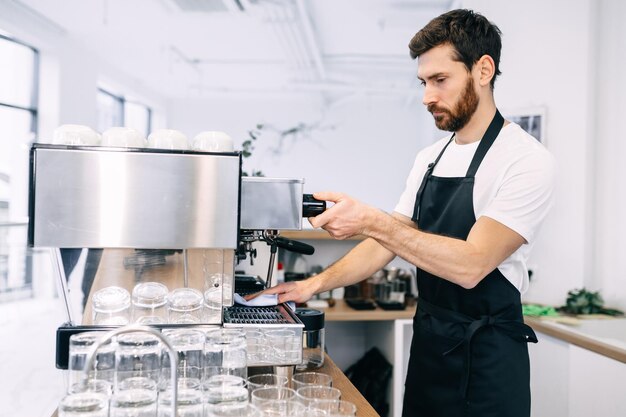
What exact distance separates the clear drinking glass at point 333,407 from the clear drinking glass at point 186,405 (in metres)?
0.19

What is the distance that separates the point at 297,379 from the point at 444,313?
2.05 feet

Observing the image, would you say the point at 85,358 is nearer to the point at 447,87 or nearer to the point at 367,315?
the point at 447,87

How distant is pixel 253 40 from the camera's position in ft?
20.5

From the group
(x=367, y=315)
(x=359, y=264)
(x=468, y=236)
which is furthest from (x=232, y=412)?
(x=367, y=315)

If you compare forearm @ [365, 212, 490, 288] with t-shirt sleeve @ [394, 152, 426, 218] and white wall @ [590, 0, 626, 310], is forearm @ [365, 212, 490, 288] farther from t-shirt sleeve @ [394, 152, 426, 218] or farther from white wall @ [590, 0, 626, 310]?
white wall @ [590, 0, 626, 310]

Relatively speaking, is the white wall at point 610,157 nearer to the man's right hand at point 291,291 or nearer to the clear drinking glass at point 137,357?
the man's right hand at point 291,291

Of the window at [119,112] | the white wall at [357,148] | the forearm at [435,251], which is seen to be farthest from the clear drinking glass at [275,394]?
the white wall at [357,148]

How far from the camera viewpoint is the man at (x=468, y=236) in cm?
143

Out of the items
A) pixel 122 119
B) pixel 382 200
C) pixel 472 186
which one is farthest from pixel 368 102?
pixel 472 186

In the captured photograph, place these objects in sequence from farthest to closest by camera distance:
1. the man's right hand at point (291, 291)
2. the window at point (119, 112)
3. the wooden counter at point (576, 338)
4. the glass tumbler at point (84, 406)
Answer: the window at point (119, 112), the wooden counter at point (576, 338), the man's right hand at point (291, 291), the glass tumbler at point (84, 406)

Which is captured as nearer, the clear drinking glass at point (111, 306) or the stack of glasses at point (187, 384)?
the stack of glasses at point (187, 384)

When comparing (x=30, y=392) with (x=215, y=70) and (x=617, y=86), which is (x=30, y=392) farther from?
(x=215, y=70)

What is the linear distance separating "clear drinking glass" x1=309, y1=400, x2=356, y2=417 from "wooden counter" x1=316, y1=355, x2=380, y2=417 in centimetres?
20

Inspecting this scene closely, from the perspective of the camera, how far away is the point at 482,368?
1.52 meters
